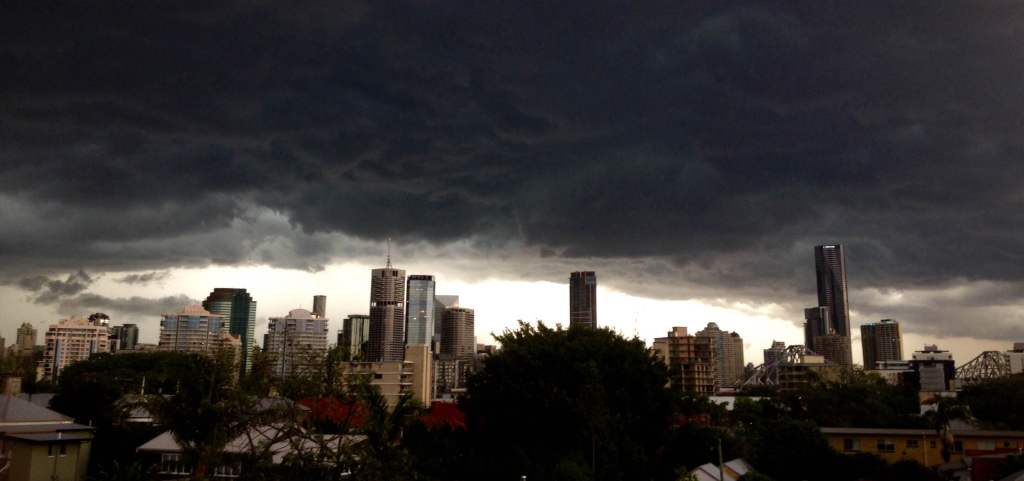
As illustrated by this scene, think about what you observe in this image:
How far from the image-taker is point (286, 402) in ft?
85.1

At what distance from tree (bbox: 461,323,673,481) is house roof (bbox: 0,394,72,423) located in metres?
31.4

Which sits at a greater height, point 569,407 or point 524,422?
point 569,407

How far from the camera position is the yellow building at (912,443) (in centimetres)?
5802

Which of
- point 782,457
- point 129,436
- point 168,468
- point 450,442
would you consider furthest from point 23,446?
point 782,457

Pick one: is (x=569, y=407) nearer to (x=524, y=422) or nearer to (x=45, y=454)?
(x=524, y=422)

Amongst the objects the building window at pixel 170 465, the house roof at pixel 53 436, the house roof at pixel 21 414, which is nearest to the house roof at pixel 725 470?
the building window at pixel 170 465

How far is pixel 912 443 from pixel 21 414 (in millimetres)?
69438

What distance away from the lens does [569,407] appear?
50.6 m

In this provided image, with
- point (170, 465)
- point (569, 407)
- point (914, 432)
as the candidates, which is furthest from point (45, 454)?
point (914, 432)

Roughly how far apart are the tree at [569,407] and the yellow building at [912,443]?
14708 millimetres

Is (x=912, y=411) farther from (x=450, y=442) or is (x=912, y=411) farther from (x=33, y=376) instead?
(x=33, y=376)

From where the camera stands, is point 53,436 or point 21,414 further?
point 21,414

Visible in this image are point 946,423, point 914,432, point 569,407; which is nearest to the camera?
point 569,407

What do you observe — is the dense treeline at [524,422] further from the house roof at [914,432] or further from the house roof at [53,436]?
the house roof at [53,436]
